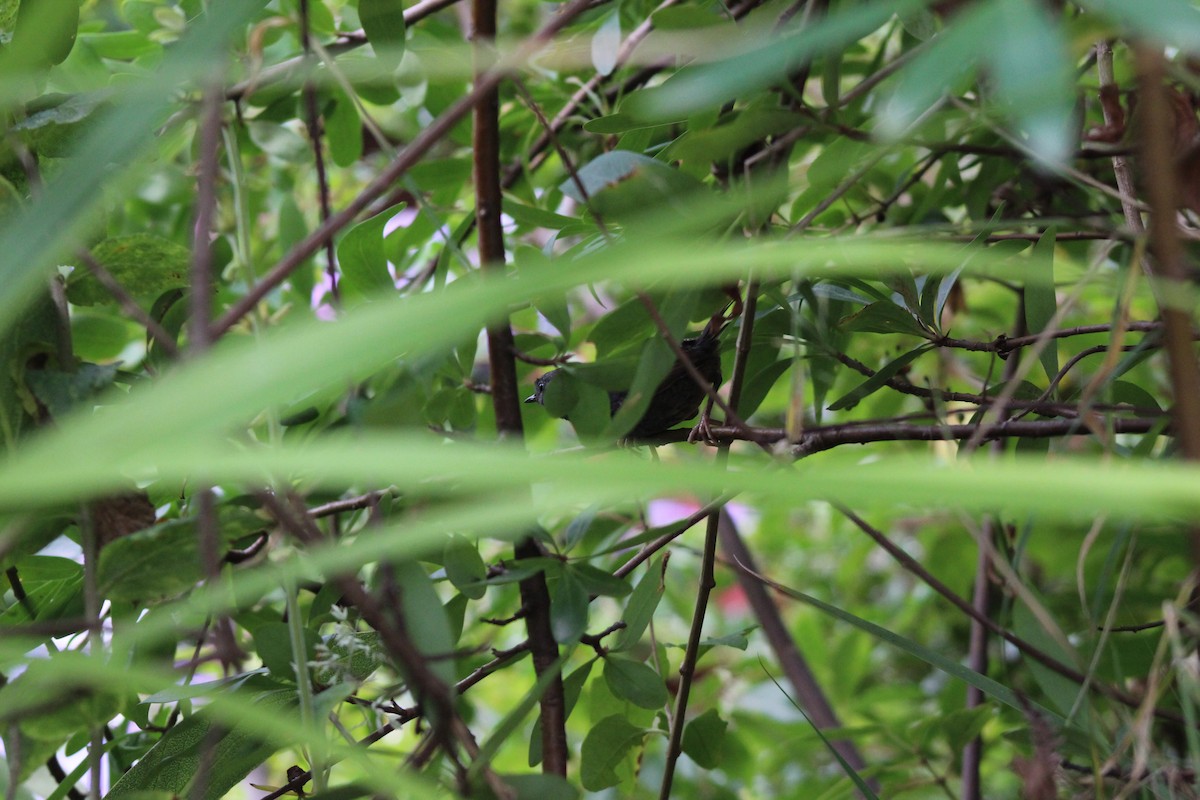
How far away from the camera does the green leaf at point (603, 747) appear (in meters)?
0.62

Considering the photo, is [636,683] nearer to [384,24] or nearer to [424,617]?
[424,617]

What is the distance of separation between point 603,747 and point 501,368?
27cm

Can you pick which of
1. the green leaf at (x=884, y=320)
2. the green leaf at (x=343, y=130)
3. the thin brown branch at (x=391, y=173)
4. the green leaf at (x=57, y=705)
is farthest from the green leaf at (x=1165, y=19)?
the green leaf at (x=343, y=130)

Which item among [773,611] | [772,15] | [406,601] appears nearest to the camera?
[406,601]

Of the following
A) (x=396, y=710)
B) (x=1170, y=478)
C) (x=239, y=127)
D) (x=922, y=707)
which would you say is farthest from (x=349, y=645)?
(x=922, y=707)

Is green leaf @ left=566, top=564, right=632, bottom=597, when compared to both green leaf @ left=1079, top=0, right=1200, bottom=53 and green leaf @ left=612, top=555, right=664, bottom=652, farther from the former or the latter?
green leaf @ left=1079, top=0, right=1200, bottom=53

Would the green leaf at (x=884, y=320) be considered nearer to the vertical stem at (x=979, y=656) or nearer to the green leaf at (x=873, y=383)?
the green leaf at (x=873, y=383)

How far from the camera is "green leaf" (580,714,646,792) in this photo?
62 centimetres

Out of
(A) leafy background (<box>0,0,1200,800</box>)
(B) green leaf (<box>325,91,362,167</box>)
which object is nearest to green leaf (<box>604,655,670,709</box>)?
(A) leafy background (<box>0,0,1200,800</box>)

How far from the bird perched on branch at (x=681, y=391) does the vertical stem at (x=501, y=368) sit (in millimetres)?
189

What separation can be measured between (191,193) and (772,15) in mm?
645

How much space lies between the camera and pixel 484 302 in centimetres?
29

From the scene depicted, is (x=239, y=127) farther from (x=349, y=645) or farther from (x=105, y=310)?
(x=349, y=645)

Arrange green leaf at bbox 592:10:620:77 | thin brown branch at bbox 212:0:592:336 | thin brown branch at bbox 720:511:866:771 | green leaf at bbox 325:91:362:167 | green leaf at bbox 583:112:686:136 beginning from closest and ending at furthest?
thin brown branch at bbox 212:0:592:336
green leaf at bbox 583:112:686:136
green leaf at bbox 592:10:620:77
green leaf at bbox 325:91:362:167
thin brown branch at bbox 720:511:866:771
